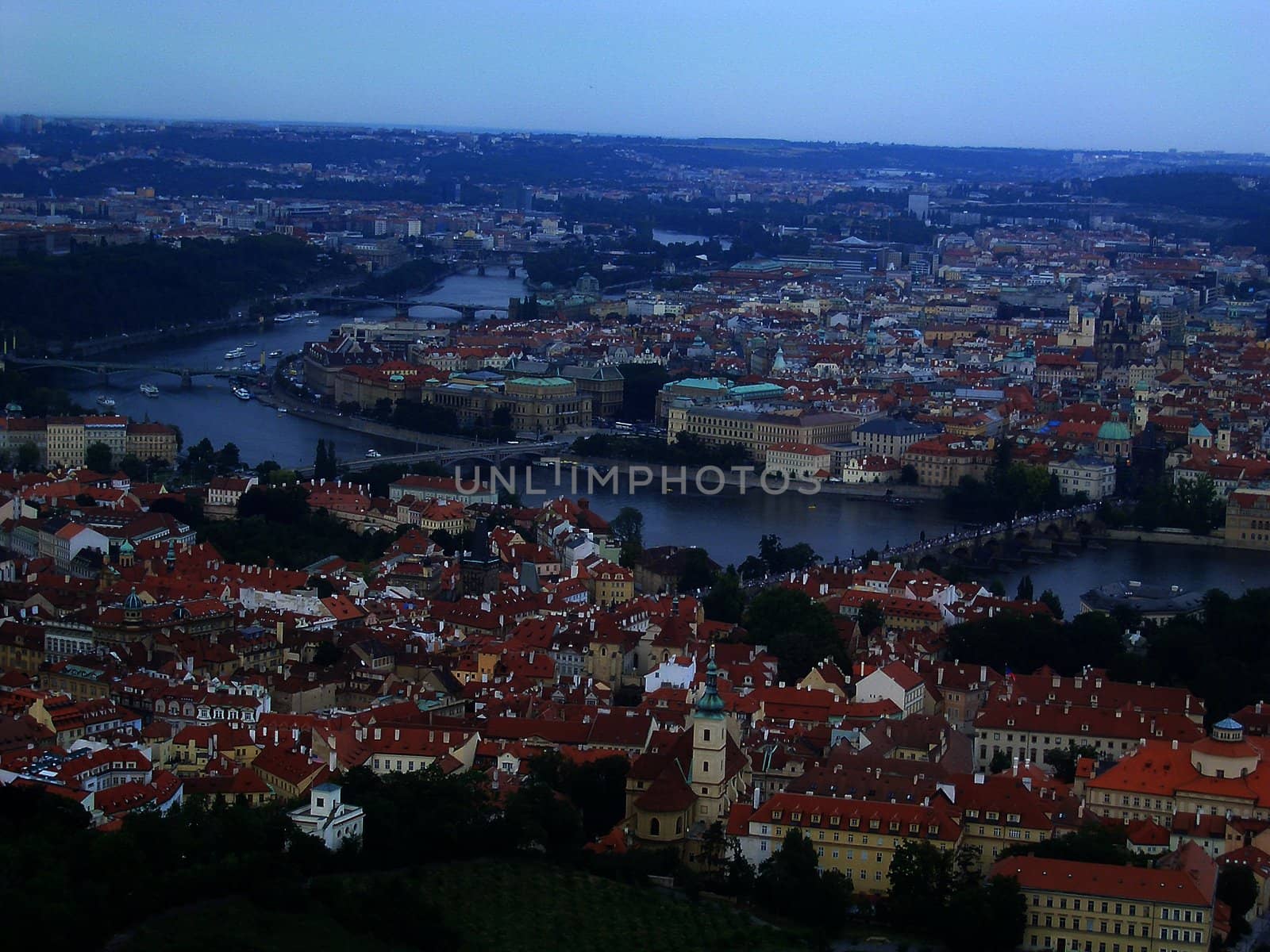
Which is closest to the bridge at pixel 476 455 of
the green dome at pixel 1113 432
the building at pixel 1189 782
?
the green dome at pixel 1113 432

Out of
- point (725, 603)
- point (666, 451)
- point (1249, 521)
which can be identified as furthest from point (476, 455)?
point (725, 603)

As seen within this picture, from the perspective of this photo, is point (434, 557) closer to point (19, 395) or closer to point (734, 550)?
point (734, 550)

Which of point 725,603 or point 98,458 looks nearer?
point 725,603

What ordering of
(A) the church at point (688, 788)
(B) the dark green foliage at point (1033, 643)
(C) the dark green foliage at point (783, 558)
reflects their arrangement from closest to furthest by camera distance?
(A) the church at point (688, 788) < (B) the dark green foliage at point (1033, 643) < (C) the dark green foliage at point (783, 558)

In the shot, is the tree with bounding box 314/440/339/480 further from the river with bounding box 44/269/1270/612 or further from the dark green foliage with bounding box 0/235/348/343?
the dark green foliage with bounding box 0/235/348/343

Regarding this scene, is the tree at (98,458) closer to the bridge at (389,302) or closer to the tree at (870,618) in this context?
the tree at (870,618)

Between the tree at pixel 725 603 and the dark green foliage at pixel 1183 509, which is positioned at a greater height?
the tree at pixel 725 603

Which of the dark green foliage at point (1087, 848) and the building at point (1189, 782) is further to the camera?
the building at point (1189, 782)

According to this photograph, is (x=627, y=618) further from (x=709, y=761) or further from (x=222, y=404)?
(x=222, y=404)
